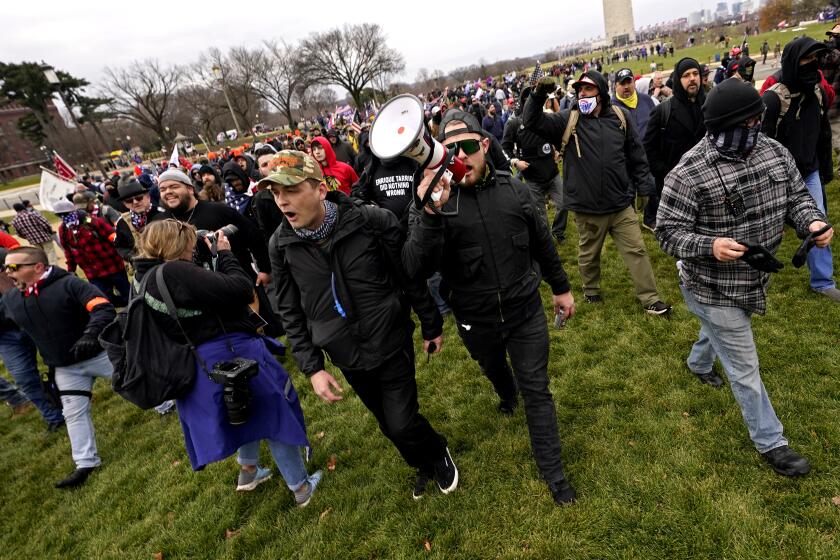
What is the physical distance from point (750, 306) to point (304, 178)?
8.68 feet

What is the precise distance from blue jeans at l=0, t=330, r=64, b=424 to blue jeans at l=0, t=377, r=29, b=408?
0.71 metres

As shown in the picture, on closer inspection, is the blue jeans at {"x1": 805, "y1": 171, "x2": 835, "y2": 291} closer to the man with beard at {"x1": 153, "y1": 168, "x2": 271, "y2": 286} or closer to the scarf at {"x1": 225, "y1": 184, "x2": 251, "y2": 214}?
the man with beard at {"x1": 153, "y1": 168, "x2": 271, "y2": 286}

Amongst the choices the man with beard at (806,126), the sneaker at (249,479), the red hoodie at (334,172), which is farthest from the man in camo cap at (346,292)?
the man with beard at (806,126)

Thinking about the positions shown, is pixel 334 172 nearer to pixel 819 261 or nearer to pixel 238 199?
pixel 238 199

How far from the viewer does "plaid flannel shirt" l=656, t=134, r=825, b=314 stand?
7.93 feet

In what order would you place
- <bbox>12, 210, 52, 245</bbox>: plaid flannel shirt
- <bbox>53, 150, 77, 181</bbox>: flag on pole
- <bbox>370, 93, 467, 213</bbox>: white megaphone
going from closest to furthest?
<bbox>370, 93, 467, 213</bbox>: white megaphone < <bbox>12, 210, 52, 245</bbox>: plaid flannel shirt < <bbox>53, 150, 77, 181</bbox>: flag on pole

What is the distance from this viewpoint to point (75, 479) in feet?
13.9

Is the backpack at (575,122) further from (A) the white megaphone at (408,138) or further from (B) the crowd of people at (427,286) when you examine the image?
(A) the white megaphone at (408,138)

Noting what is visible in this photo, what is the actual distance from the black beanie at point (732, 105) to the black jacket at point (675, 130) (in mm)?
2815

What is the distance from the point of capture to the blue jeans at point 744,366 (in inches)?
101

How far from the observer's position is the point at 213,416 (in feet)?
9.04

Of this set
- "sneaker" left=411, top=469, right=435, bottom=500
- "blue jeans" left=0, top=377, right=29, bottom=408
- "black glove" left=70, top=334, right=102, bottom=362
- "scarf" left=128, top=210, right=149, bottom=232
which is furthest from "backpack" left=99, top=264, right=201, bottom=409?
"blue jeans" left=0, top=377, right=29, bottom=408

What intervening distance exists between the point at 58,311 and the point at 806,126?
7.13 metres

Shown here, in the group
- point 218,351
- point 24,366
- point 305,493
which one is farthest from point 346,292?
point 24,366
